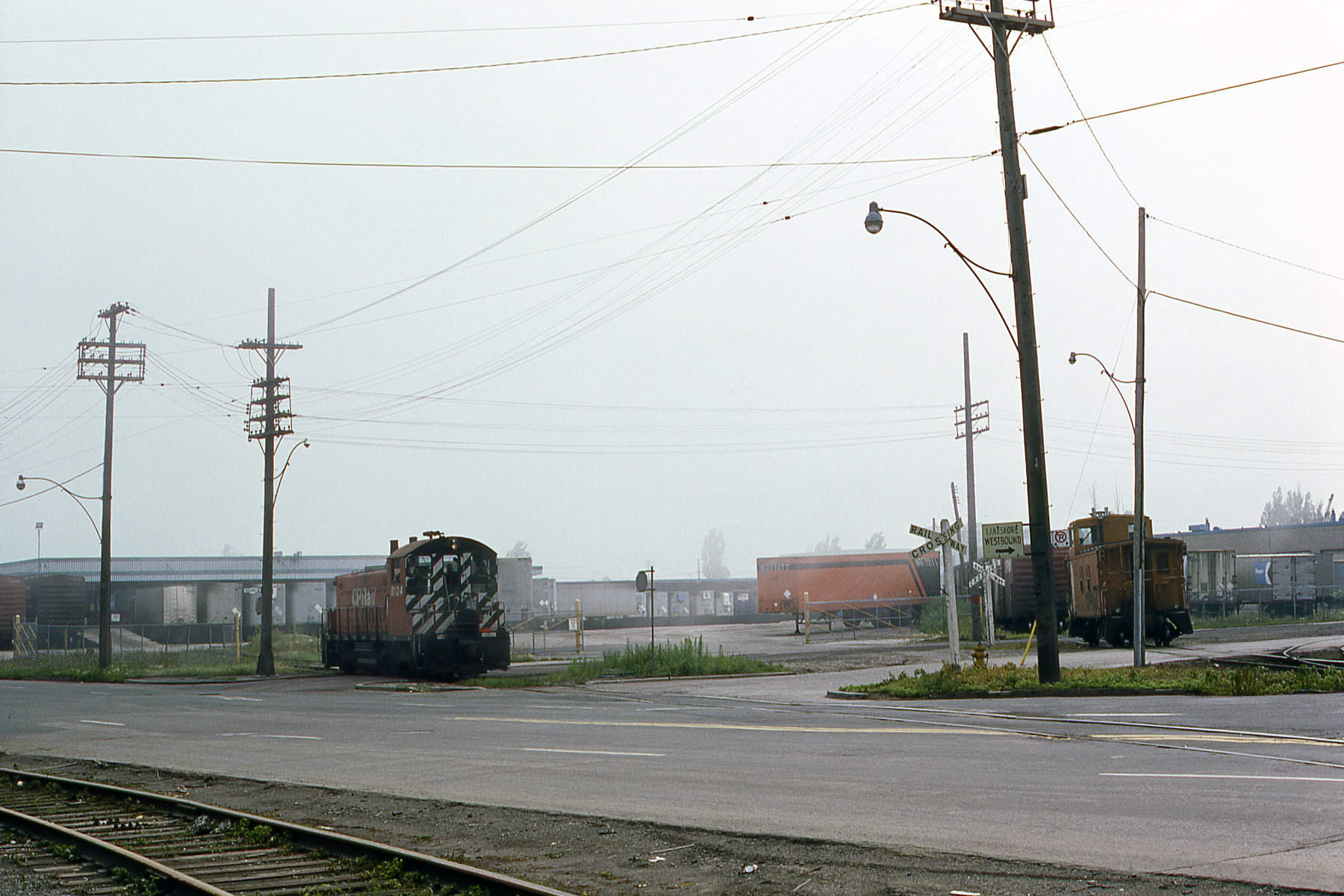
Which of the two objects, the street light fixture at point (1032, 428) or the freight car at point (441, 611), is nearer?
the street light fixture at point (1032, 428)

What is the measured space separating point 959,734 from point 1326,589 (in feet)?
180

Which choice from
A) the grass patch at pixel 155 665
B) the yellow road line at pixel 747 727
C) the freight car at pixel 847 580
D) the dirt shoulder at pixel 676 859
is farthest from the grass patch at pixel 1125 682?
the freight car at pixel 847 580

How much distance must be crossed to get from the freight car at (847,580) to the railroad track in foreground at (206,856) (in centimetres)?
5819

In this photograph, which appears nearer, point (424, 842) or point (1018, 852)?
point (1018, 852)

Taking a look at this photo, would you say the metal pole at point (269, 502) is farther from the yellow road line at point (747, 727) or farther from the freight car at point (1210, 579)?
the freight car at point (1210, 579)

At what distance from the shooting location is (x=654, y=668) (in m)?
33.8

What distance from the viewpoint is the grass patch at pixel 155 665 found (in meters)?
46.0

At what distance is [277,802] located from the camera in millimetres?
12062

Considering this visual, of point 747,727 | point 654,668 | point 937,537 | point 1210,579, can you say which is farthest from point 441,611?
point 1210,579

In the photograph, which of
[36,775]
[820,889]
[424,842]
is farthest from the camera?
[36,775]

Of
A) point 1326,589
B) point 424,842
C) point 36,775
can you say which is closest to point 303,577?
point 1326,589

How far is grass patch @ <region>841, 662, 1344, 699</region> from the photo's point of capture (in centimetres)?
1934

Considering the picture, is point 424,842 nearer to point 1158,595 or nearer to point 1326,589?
point 1158,595

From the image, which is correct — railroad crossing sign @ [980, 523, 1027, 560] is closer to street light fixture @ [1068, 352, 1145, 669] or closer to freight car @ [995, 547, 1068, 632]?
street light fixture @ [1068, 352, 1145, 669]
